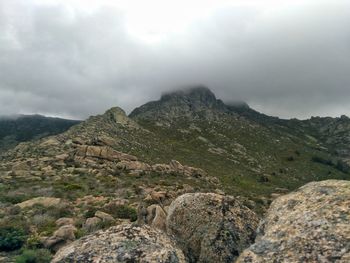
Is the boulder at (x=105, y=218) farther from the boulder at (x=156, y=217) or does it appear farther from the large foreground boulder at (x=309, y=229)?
the large foreground boulder at (x=309, y=229)

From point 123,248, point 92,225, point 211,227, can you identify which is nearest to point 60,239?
point 92,225

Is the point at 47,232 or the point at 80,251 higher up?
the point at 80,251

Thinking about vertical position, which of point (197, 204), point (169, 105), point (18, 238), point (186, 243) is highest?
point (169, 105)

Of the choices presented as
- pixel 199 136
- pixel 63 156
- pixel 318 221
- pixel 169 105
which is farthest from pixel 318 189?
pixel 169 105

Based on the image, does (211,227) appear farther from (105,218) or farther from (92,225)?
(105,218)

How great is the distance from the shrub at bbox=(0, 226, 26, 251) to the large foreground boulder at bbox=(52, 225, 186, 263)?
16081 mm

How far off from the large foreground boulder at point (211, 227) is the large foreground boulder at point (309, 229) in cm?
168

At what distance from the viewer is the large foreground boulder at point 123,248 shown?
6.40 metres

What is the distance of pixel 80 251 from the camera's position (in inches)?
258

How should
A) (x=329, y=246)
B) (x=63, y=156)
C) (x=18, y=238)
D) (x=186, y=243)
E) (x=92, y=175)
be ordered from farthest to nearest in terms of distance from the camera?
(x=63, y=156)
(x=92, y=175)
(x=18, y=238)
(x=186, y=243)
(x=329, y=246)

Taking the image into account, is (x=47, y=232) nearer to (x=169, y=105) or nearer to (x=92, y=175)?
(x=92, y=175)

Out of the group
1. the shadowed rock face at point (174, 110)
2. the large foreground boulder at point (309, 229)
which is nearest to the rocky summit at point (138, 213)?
the large foreground boulder at point (309, 229)

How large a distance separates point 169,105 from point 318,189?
183 metres

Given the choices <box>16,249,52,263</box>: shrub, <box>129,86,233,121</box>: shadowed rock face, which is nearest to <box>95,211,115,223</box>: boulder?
<box>16,249,52,263</box>: shrub
